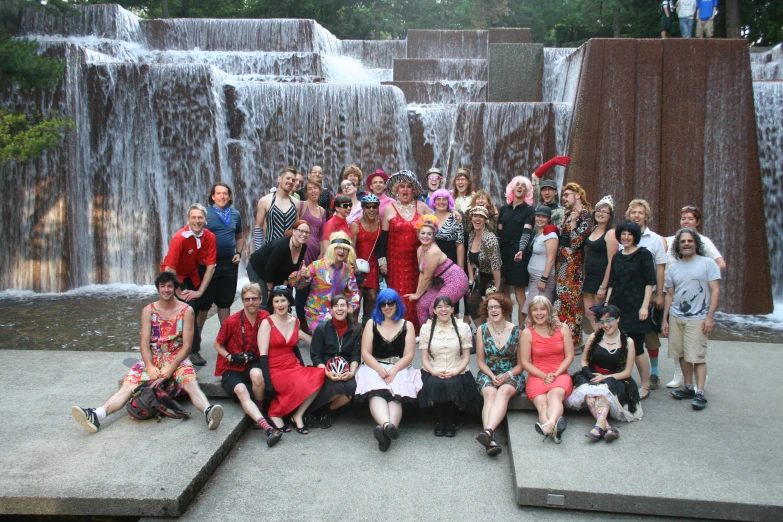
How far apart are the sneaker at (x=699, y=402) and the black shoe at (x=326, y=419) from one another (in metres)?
2.70

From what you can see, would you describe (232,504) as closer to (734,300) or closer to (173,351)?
(173,351)

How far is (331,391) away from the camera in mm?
5090

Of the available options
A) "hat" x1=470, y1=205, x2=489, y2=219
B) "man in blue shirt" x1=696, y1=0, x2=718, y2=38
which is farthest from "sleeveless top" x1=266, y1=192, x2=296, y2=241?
"man in blue shirt" x1=696, y1=0, x2=718, y2=38

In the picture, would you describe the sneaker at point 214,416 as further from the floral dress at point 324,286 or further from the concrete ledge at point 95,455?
the floral dress at point 324,286

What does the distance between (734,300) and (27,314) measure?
9.58 meters

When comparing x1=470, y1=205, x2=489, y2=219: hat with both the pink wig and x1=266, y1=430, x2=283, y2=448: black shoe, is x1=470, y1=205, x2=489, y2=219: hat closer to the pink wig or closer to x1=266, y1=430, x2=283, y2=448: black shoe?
the pink wig

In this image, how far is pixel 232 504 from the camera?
4.10m

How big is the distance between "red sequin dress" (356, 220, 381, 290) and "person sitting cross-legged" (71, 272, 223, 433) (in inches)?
60.5

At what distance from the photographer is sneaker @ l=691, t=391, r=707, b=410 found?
5.12 metres

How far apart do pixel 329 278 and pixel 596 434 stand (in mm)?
2331

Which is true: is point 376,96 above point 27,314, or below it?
above

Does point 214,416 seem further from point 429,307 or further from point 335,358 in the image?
point 429,307

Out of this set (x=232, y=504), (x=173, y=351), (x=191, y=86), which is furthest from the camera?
(x=191, y=86)

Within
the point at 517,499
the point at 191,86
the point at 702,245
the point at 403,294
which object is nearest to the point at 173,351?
the point at 403,294
